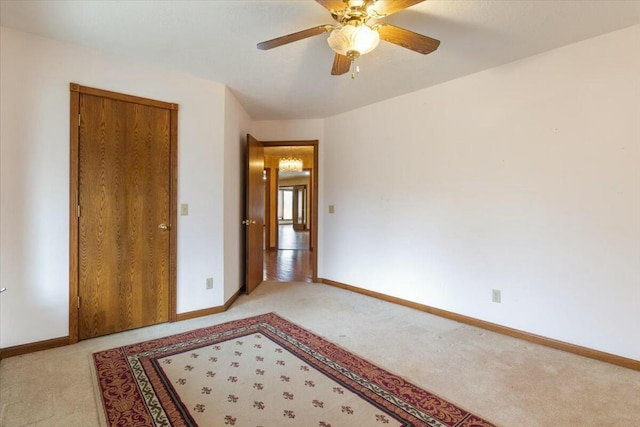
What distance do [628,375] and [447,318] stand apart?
132cm

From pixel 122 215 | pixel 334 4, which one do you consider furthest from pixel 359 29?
pixel 122 215

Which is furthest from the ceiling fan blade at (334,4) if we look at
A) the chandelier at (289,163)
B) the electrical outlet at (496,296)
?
the chandelier at (289,163)

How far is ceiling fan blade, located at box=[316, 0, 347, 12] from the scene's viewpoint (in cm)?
163

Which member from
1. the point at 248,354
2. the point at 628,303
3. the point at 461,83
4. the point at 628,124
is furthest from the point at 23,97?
the point at 628,303

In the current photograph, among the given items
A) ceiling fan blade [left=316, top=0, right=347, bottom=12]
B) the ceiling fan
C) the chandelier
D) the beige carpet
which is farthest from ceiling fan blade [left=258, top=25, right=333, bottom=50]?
the chandelier

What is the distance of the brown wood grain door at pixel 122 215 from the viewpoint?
2.57m

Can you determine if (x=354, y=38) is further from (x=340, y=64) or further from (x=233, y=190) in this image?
(x=233, y=190)

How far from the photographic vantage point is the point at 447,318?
10.5 ft

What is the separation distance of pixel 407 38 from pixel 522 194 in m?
1.72

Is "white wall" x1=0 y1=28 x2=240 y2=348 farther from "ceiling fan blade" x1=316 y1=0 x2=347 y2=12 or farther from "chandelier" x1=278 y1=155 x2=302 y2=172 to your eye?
"chandelier" x1=278 y1=155 x2=302 y2=172

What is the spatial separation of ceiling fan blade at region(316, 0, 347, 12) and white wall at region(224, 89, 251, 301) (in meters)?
1.95

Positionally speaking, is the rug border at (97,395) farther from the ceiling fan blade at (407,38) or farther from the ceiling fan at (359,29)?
the ceiling fan blade at (407,38)

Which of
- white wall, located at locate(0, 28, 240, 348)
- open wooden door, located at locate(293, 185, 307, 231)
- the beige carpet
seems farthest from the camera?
open wooden door, located at locate(293, 185, 307, 231)

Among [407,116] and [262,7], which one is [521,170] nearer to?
[407,116]
